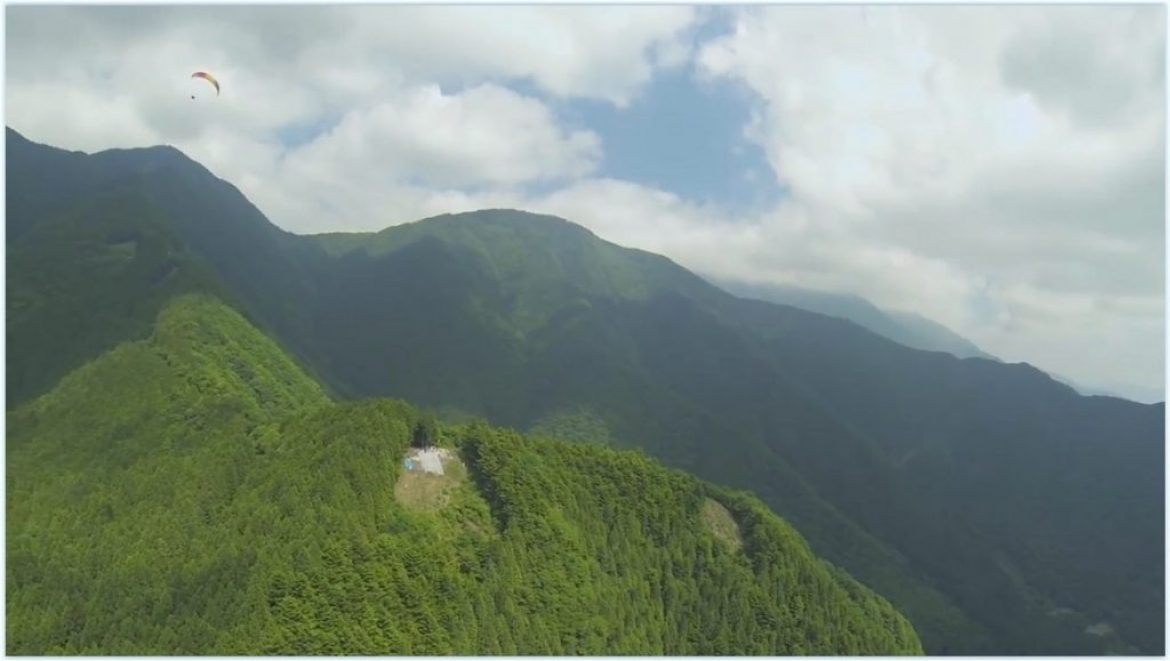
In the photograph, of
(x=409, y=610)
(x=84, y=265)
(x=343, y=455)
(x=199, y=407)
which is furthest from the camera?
(x=84, y=265)

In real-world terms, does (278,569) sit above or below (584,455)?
below

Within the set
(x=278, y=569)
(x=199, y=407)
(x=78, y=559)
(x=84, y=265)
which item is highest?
(x=84, y=265)

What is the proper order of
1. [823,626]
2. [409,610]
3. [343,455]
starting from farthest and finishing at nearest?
[823,626]
[343,455]
[409,610]

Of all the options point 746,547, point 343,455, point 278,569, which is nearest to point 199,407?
point 343,455

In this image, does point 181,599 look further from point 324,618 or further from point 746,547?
point 746,547

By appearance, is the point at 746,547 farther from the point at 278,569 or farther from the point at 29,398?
the point at 29,398

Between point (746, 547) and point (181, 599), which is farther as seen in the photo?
point (746, 547)
